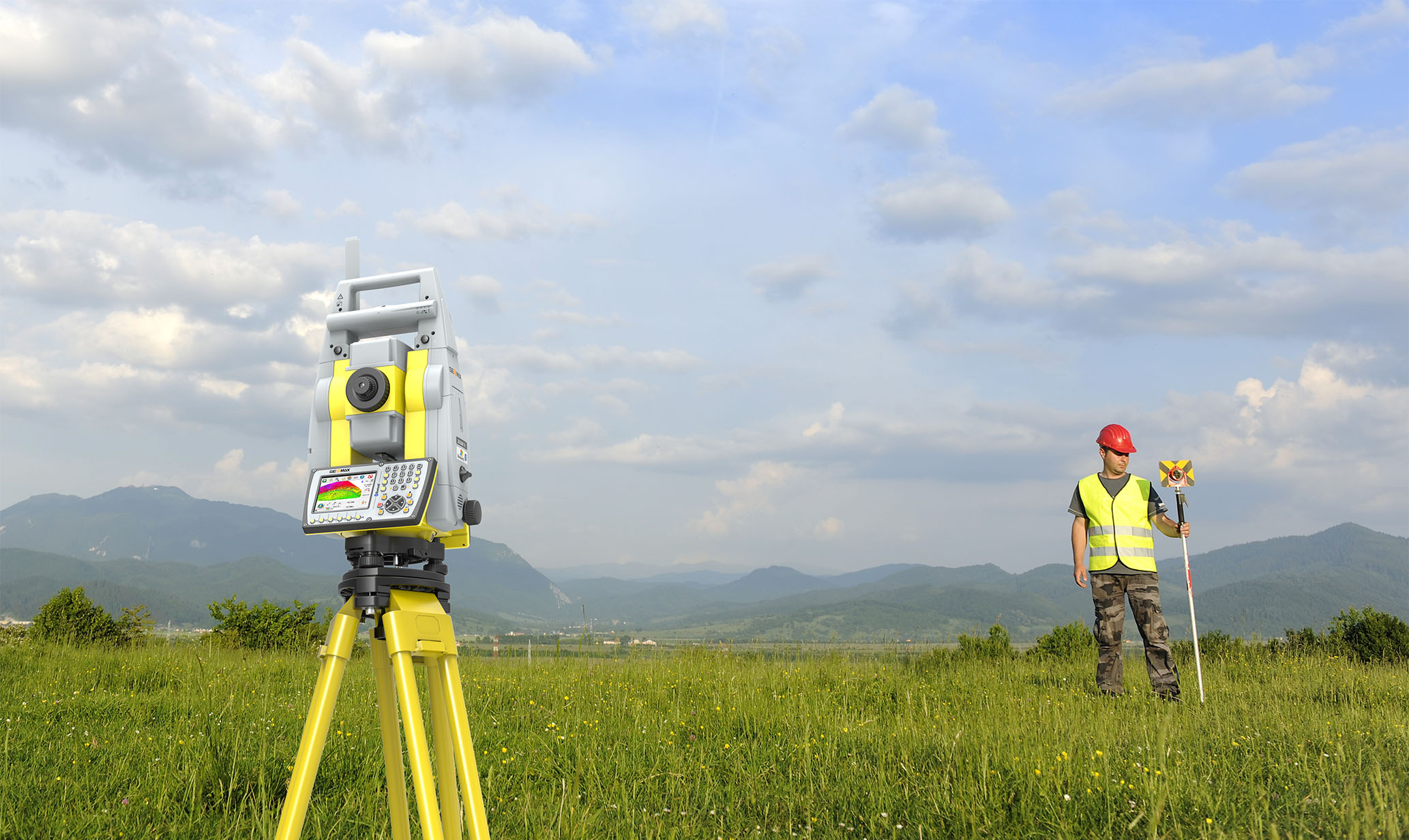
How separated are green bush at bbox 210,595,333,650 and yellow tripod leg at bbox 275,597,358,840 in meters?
13.6

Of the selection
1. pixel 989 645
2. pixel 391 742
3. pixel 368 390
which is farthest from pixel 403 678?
pixel 989 645

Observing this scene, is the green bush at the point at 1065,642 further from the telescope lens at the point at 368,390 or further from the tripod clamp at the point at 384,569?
the telescope lens at the point at 368,390

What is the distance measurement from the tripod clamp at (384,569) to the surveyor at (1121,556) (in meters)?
8.08

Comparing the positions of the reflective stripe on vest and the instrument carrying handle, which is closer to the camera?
the instrument carrying handle

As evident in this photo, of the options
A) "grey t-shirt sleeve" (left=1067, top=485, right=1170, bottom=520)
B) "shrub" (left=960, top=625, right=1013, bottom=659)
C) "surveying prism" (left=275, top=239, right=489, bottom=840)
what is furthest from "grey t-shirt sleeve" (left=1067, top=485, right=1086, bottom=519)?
"surveying prism" (left=275, top=239, right=489, bottom=840)

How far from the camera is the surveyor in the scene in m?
9.03

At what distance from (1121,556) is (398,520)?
28.4ft

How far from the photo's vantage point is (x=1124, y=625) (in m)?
9.25

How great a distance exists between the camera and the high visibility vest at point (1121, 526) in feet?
29.7

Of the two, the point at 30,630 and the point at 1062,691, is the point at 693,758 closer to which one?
the point at 1062,691

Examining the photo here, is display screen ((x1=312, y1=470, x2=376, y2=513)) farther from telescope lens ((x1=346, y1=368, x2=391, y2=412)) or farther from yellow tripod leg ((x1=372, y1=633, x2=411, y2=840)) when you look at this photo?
yellow tripod leg ((x1=372, y1=633, x2=411, y2=840))

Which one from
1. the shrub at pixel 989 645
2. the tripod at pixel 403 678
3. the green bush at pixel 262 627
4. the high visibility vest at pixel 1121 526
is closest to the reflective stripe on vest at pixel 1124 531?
the high visibility vest at pixel 1121 526

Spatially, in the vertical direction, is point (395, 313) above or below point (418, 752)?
above

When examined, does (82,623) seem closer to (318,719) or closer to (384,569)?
(318,719)
